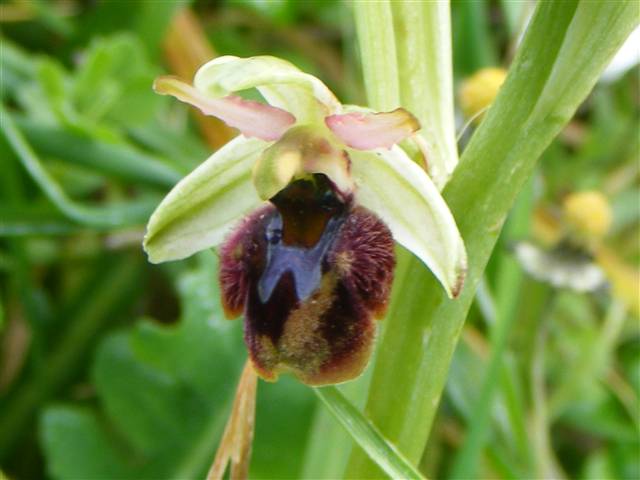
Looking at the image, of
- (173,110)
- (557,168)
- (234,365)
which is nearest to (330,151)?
(234,365)

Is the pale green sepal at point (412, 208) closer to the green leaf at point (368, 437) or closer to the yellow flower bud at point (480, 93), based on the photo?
the green leaf at point (368, 437)

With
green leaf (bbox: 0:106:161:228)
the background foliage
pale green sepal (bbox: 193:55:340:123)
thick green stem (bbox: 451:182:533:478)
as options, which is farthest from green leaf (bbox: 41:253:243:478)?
pale green sepal (bbox: 193:55:340:123)

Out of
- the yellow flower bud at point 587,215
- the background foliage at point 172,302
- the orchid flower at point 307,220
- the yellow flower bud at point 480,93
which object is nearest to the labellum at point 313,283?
the orchid flower at point 307,220

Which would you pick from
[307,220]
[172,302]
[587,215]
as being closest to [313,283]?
[307,220]

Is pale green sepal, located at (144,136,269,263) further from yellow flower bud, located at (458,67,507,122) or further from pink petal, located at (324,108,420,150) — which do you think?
yellow flower bud, located at (458,67,507,122)

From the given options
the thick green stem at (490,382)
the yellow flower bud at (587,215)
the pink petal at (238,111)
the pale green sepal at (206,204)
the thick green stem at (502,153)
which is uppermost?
the pink petal at (238,111)

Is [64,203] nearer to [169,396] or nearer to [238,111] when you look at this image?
[169,396]
